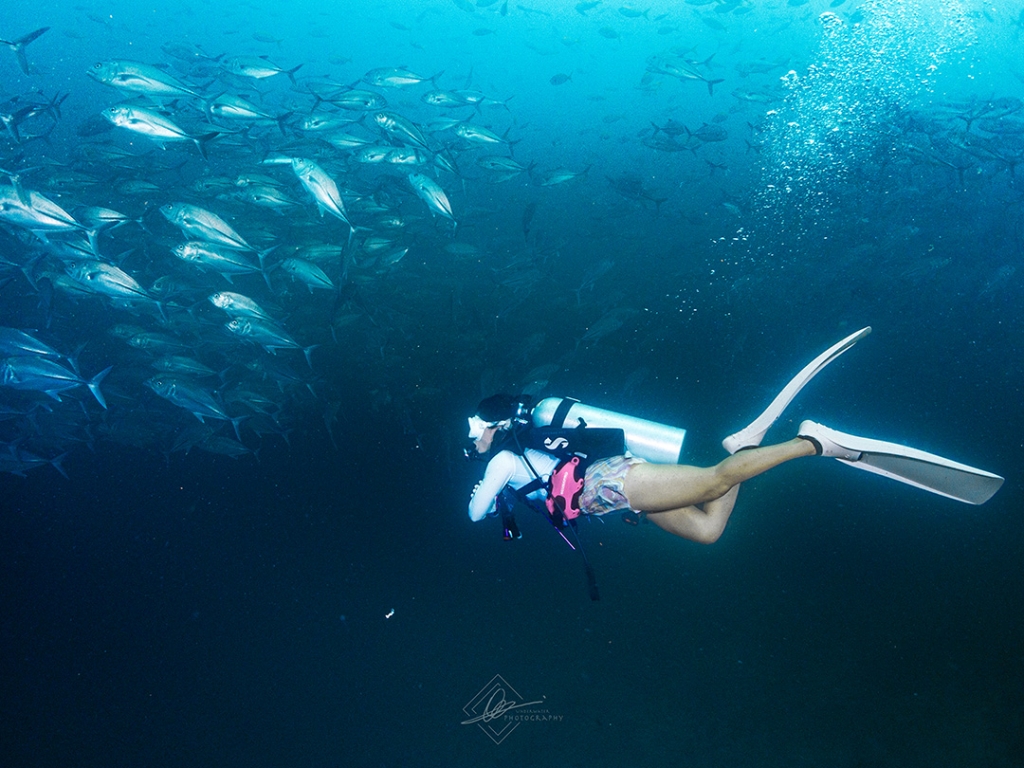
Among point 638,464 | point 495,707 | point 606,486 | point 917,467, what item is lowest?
point 495,707

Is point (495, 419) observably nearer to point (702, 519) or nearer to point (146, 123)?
point (702, 519)

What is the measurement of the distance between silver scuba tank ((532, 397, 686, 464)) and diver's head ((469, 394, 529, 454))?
247 millimetres

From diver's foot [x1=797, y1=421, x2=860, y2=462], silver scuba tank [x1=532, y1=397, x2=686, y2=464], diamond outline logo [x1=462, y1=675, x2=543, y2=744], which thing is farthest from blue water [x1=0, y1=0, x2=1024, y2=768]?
diver's foot [x1=797, y1=421, x2=860, y2=462]

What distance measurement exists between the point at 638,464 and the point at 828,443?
0.93 m

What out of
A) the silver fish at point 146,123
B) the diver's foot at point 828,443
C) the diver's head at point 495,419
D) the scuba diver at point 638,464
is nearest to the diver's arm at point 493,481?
the scuba diver at point 638,464

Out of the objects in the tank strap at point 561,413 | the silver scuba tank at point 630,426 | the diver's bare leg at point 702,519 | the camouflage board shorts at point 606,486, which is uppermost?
the tank strap at point 561,413

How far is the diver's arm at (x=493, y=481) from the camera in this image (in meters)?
2.57

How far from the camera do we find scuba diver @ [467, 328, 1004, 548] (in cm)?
231

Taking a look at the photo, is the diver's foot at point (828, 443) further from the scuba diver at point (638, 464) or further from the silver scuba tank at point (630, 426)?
the silver scuba tank at point (630, 426)

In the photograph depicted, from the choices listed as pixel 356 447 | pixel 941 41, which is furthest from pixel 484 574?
pixel 941 41

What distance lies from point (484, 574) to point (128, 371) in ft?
13.8

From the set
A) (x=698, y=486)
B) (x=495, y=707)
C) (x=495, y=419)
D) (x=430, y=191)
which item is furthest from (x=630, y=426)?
(x=495, y=707)

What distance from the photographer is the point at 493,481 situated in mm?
2564

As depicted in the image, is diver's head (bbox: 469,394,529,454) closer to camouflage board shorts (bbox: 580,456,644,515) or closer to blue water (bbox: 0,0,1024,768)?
camouflage board shorts (bbox: 580,456,644,515)
